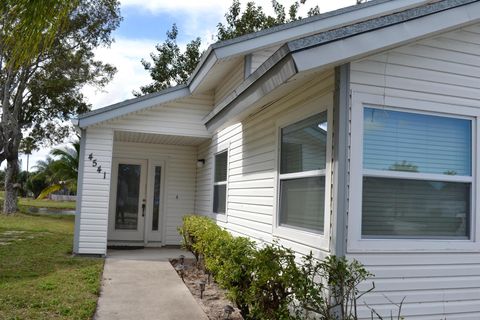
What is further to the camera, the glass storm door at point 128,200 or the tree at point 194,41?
the tree at point 194,41

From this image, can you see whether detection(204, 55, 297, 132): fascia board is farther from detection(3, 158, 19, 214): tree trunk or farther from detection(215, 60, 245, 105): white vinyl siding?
detection(3, 158, 19, 214): tree trunk

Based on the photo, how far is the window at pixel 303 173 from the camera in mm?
4672

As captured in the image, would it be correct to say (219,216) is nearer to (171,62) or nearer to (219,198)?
(219,198)

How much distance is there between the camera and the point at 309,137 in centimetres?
499

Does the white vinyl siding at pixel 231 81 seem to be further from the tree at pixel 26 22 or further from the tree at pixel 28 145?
the tree at pixel 28 145

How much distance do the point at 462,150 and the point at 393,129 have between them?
2.65ft

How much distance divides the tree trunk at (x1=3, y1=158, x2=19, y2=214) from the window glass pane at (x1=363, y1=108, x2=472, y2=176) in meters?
20.3

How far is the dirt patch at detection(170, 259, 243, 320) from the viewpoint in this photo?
591 cm

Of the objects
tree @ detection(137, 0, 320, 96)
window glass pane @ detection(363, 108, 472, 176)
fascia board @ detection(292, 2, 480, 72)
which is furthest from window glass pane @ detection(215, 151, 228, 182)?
tree @ detection(137, 0, 320, 96)

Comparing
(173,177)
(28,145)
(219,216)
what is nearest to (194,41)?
(28,145)

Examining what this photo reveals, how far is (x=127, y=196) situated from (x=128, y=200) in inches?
4.4

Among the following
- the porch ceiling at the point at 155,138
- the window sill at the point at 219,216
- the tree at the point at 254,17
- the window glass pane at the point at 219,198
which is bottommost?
the window sill at the point at 219,216

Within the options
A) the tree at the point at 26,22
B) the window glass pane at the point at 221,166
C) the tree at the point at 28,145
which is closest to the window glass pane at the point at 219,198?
the window glass pane at the point at 221,166

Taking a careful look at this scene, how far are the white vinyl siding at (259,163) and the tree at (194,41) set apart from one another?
15.4 m
